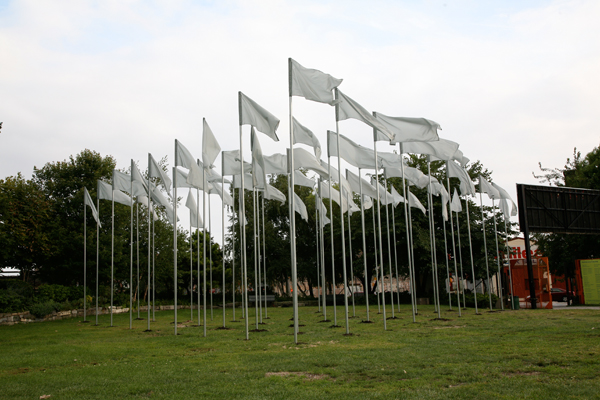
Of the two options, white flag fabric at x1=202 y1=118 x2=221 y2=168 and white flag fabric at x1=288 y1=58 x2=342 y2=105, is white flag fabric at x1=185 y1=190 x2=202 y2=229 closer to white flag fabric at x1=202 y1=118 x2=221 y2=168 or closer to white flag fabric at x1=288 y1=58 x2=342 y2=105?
white flag fabric at x1=202 y1=118 x2=221 y2=168

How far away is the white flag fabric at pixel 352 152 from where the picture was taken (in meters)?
20.5

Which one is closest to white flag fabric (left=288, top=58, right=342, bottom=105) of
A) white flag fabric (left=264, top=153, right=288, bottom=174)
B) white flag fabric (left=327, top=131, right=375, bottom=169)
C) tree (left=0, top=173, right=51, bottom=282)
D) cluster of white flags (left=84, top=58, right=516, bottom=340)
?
cluster of white flags (left=84, top=58, right=516, bottom=340)

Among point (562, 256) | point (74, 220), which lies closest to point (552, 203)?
point (562, 256)

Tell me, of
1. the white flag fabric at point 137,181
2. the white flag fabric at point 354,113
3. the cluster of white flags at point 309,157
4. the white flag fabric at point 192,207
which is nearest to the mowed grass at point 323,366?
the cluster of white flags at point 309,157

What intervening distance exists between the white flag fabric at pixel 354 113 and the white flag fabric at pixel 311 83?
0.96 m

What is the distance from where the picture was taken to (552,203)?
29000 mm

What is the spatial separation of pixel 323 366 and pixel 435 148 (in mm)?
14779

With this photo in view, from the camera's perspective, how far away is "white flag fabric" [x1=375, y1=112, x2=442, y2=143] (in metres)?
17.8

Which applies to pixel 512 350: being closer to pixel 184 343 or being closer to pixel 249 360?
pixel 249 360

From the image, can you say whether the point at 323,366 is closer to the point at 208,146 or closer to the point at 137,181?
the point at 208,146

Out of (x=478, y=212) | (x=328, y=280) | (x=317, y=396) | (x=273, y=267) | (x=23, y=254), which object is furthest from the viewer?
(x=328, y=280)

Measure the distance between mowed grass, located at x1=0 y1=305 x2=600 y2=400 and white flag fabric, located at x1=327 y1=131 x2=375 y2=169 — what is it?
7.83 metres

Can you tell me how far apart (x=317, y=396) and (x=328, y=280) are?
46.3m

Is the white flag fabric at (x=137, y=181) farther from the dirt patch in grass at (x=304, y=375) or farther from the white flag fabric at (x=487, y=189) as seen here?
the white flag fabric at (x=487, y=189)
